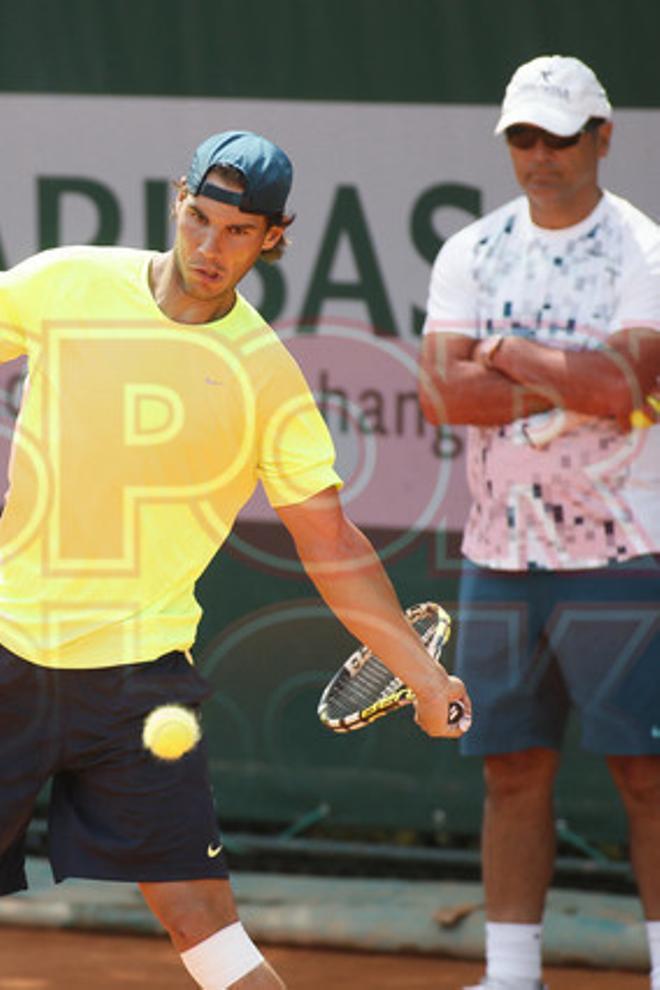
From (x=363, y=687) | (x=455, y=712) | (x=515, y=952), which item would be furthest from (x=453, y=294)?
(x=515, y=952)

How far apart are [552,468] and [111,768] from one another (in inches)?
51.2

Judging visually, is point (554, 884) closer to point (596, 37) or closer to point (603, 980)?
point (603, 980)

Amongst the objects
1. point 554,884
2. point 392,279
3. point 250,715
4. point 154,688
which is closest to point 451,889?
point 554,884

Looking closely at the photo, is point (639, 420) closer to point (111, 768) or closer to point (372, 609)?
point (372, 609)

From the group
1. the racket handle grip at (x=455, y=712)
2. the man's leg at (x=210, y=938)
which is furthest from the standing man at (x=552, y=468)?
the man's leg at (x=210, y=938)

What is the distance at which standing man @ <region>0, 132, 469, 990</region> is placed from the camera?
12.5 ft

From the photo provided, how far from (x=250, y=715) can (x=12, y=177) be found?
1.44m

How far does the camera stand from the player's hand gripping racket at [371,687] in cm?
395

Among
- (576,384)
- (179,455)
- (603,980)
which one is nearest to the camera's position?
(179,455)

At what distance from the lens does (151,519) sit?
3.82m

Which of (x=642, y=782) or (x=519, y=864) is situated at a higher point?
(x=642, y=782)

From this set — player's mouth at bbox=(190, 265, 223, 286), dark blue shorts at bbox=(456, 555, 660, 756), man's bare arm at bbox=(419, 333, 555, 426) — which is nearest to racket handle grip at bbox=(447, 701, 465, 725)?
player's mouth at bbox=(190, 265, 223, 286)

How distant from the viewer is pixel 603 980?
5.24 metres

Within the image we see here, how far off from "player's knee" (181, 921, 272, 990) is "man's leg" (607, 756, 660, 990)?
Answer: 121cm
